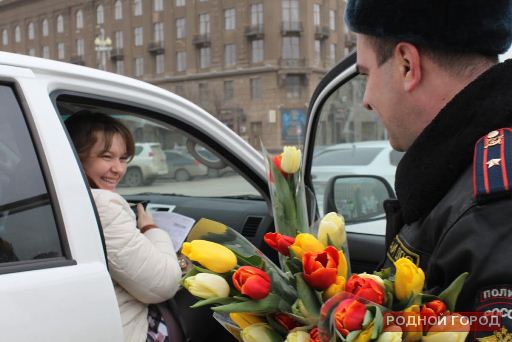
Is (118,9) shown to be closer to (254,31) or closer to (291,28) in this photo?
(254,31)

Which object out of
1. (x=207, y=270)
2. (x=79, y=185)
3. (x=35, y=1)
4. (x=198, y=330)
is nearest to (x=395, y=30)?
(x=207, y=270)

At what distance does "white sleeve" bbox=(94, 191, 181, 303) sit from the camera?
184 centimetres

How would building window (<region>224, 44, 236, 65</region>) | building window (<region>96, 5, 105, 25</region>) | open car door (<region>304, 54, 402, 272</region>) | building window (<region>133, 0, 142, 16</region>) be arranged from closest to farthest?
open car door (<region>304, 54, 402, 272</region>), building window (<region>224, 44, 236, 65</region>), building window (<region>133, 0, 142, 16</region>), building window (<region>96, 5, 105, 25</region>)

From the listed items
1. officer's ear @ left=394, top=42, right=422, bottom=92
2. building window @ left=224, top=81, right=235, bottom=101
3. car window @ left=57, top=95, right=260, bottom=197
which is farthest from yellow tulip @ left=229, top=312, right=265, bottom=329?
building window @ left=224, top=81, right=235, bottom=101

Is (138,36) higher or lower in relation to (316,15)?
higher

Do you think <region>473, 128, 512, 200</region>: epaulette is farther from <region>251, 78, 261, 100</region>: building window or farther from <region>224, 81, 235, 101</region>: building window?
<region>224, 81, 235, 101</region>: building window

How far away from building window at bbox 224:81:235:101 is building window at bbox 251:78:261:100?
2208 millimetres

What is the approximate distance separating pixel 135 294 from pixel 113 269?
142mm

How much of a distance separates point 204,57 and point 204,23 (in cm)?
344

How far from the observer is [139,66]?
2333 inches

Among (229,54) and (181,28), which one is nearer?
(229,54)

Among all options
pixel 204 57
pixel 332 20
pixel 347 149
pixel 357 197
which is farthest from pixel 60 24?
pixel 357 197

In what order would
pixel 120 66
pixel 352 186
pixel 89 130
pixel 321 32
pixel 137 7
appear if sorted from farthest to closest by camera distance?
1. pixel 120 66
2. pixel 137 7
3. pixel 321 32
4. pixel 352 186
5. pixel 89 130

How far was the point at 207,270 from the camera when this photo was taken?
1054 millimetres
